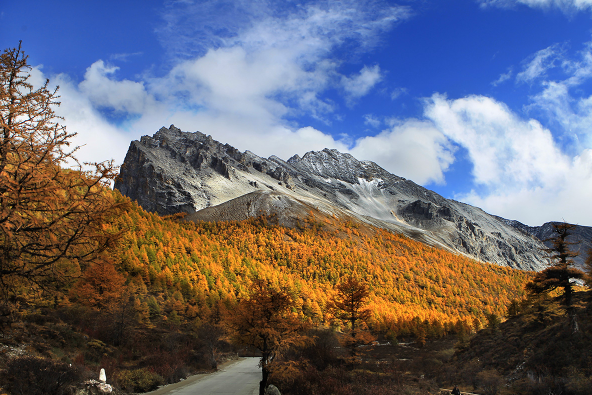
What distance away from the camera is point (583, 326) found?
24609 millimetres

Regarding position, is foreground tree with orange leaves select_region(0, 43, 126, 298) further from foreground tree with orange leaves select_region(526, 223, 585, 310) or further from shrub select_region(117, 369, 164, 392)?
foreground tree with orange leaves select_region(526, 223, 585, 310)

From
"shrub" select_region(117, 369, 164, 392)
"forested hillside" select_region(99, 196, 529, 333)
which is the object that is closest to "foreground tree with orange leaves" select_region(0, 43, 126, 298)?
"shrub" select_region(117, 369, 164, 392)

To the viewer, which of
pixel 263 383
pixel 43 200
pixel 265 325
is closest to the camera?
pixel 43 200

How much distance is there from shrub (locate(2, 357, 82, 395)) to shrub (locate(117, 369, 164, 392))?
5347 millimetres

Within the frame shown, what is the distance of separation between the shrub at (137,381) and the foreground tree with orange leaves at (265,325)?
4.89 metres

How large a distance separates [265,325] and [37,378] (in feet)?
34.0

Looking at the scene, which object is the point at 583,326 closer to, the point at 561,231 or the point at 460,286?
the point at 561,231

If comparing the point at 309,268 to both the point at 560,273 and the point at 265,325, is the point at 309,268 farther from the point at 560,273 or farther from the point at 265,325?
the point at 265,325

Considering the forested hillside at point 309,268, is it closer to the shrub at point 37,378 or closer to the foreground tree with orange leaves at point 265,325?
the foreground tree with orange leaves at point 265,325

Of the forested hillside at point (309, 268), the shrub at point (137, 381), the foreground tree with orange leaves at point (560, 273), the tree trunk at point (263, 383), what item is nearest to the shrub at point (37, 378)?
the shrub at point (137, 381)

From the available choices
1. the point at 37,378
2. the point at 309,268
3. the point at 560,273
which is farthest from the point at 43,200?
the point at 309,268

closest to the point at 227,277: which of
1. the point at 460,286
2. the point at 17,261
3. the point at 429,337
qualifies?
the point at 429,337

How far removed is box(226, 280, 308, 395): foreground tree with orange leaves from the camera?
18297mm

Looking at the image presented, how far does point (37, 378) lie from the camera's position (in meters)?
10.4
